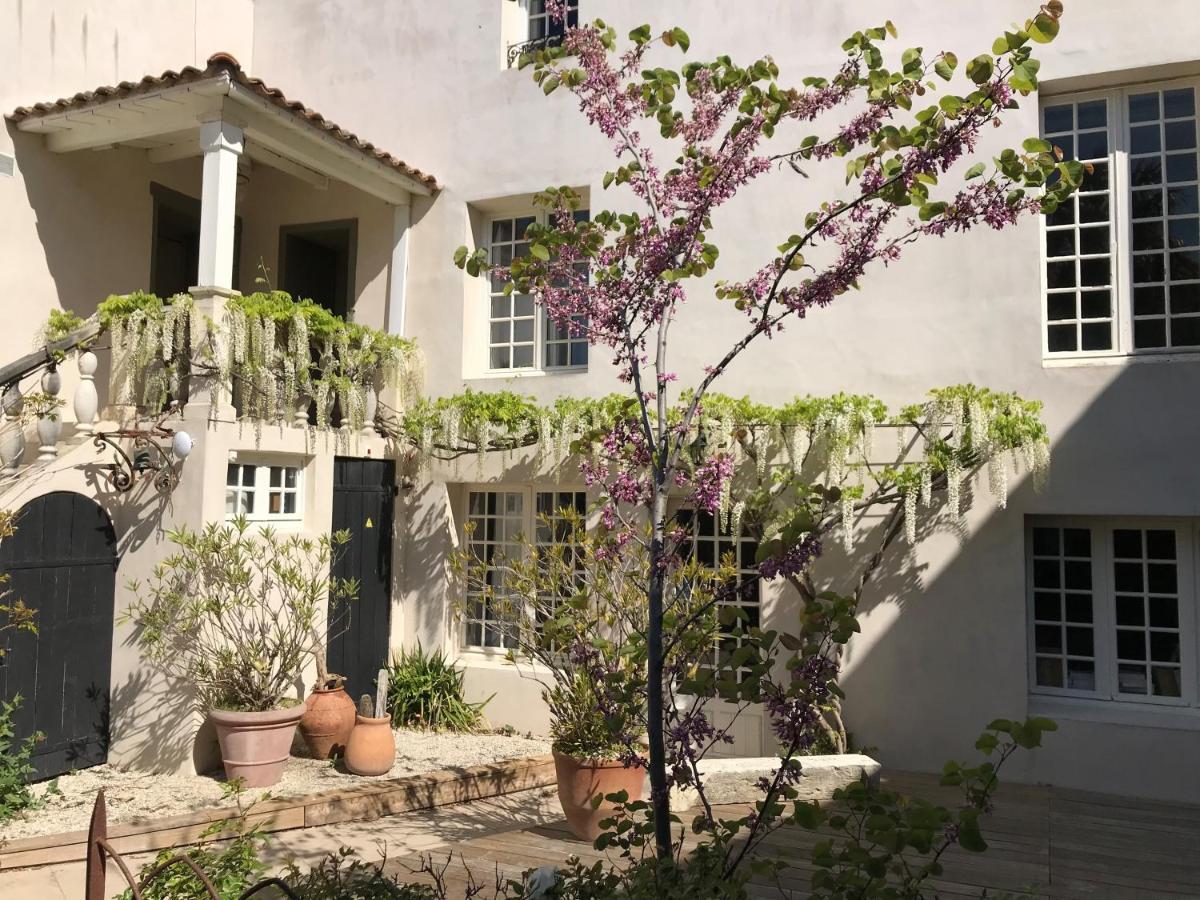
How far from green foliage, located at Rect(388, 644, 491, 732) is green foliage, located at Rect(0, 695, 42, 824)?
9.41 feet

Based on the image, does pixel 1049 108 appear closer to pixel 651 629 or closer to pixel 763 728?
pixel 763 728

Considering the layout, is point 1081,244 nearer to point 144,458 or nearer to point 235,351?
point 235,351

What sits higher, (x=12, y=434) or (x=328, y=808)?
(x=12, y=434)

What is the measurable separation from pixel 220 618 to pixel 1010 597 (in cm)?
564

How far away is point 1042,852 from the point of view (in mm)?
5410

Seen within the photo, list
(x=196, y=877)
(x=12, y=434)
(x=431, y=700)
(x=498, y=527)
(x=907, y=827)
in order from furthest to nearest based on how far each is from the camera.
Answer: (x=498, y=527)
(x=431, y=700)
(x=12, y=434)
(x=196, y=877)
(x=907, y=827)

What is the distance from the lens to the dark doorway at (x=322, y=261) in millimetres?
9445

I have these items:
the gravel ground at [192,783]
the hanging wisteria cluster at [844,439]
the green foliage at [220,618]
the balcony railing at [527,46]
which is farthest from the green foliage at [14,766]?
the balcony railing at [527,46]

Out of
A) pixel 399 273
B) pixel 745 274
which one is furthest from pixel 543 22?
pixel 745 274

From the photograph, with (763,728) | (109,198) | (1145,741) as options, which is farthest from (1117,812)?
(109,198)

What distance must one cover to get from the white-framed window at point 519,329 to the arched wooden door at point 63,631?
376 cm

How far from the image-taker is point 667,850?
10.2ft

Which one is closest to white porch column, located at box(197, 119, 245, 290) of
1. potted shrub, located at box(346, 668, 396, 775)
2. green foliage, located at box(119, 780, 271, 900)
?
potted shrub, located at box(346, 668, 396, 775)

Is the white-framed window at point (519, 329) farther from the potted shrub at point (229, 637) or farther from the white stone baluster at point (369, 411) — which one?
the potted shrub at point (229, 637)
